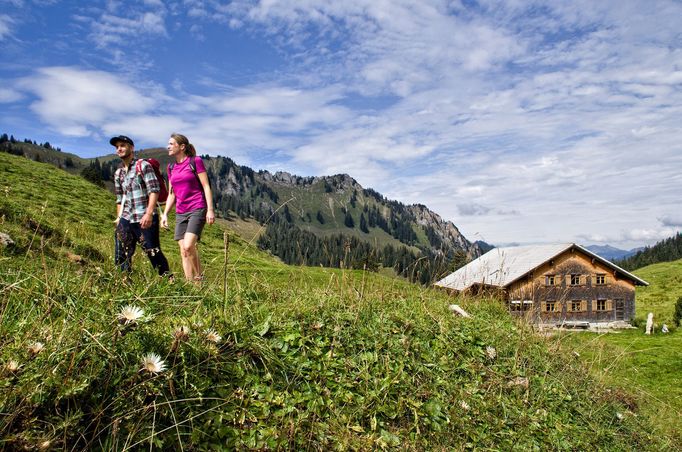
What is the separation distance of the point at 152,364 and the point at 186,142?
558cm

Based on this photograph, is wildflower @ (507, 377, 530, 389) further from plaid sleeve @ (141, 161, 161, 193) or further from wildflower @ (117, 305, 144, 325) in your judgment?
plaid sleeve @ (141, 161, 161, 193)

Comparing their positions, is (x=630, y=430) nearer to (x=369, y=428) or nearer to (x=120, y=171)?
(x=369, y=428)

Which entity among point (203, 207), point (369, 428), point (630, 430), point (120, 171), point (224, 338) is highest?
point (120, 171)

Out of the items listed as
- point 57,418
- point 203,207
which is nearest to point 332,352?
point 57,418

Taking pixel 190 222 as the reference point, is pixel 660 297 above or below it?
below

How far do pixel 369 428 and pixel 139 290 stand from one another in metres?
2.70

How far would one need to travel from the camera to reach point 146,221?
281 inches

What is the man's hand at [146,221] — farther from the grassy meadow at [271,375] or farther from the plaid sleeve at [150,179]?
the grassy meadow at [271,375]

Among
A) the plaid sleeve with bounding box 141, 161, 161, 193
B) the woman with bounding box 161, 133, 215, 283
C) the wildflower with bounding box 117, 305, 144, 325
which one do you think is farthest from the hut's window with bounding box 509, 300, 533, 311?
the plaid sleeve with bounding box 141, 161, 161, 193

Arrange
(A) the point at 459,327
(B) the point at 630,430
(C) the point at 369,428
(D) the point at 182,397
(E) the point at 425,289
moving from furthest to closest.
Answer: (E) the point at 425,289, (A) the point at 459,327, (B) the point at 630,430, (C) the point at 369,428, (D) the point at 182,397

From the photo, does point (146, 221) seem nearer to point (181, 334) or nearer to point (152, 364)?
point (181, 334)

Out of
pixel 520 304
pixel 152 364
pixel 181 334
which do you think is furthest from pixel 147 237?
pixel 520 304

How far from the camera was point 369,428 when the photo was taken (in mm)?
3740

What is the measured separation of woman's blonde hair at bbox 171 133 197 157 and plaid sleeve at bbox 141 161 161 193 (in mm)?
712
